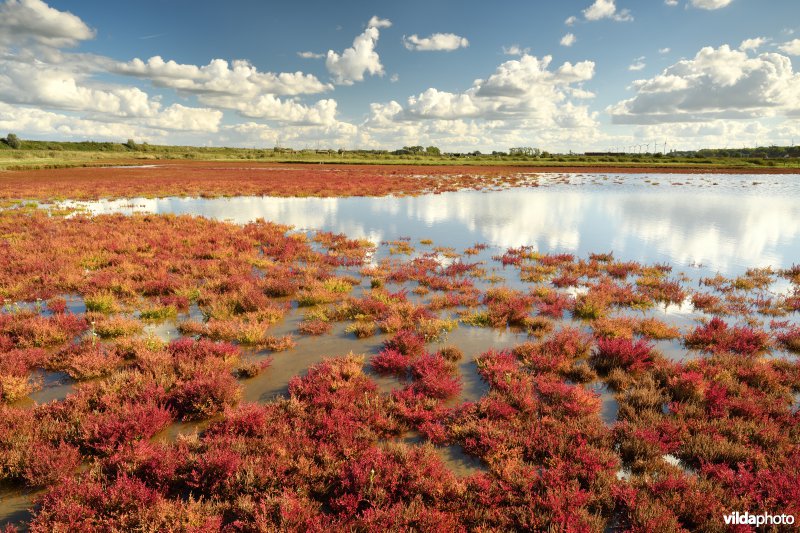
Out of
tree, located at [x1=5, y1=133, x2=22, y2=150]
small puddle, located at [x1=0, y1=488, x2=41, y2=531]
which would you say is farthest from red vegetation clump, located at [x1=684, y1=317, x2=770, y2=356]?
tree, located at [x1=5, y1=133, x2=22, y2=150]

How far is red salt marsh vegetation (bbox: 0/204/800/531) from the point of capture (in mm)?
4590

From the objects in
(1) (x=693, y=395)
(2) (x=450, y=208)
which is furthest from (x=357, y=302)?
(2) (x=450, y=208)

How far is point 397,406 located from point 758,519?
4756 mm

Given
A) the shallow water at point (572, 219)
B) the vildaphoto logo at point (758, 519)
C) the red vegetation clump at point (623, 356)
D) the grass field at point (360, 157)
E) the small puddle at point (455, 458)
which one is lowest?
the small puddle at point (455, 458)

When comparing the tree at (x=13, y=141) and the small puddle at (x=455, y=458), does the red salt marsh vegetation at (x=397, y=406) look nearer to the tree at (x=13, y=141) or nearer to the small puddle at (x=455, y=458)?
the small puddle at (x=455, y=458)

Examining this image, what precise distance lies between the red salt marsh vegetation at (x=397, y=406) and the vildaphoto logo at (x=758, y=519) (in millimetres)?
85

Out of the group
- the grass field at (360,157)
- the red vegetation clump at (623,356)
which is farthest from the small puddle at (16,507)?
the grass field at (360,157)

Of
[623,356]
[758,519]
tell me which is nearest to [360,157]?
[623,356]

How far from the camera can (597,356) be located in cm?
836

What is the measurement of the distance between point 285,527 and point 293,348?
193 inches

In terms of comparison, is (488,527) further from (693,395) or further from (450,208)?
(450,208)

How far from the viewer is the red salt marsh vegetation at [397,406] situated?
4590 mm

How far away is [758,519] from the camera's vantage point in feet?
14.4

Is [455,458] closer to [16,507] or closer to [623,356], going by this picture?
[623,356]
